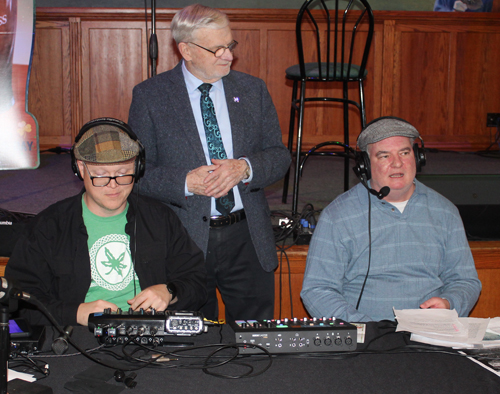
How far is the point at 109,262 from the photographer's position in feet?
5.59

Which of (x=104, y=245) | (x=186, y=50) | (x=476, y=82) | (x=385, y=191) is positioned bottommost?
(x=104, y=245)

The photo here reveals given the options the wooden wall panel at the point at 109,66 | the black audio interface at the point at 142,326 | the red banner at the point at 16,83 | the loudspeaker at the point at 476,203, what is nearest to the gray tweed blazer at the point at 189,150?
the red banner at the point at 16,83

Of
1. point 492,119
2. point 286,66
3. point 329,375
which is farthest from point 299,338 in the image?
point 492,119

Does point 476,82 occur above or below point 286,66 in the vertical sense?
below

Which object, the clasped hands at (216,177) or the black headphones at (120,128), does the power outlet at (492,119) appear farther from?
the black headphones at (120,128)

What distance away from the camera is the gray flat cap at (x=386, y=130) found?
1871 millimetres

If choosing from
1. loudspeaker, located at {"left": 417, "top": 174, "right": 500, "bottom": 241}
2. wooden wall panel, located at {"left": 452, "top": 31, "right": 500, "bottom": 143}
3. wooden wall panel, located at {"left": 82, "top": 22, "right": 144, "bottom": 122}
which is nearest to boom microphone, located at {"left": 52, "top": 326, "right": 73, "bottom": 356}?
loudspeaker, located at {"left": 417, "top": 174, "right": 500, "bottom": 241}

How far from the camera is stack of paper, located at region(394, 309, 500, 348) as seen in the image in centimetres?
133

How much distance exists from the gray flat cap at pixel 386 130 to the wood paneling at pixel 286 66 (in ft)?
10.9

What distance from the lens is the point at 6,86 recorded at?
2365 mm

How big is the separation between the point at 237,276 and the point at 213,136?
0.57 meters

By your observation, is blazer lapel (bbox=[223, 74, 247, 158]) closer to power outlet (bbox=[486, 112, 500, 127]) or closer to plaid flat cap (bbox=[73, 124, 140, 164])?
plaid flat cap (bbox=[73, 124, 140, 164])

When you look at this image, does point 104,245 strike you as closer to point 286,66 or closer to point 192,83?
point 192,83

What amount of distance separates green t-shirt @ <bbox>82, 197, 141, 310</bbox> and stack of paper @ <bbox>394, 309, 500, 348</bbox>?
2.74ft
